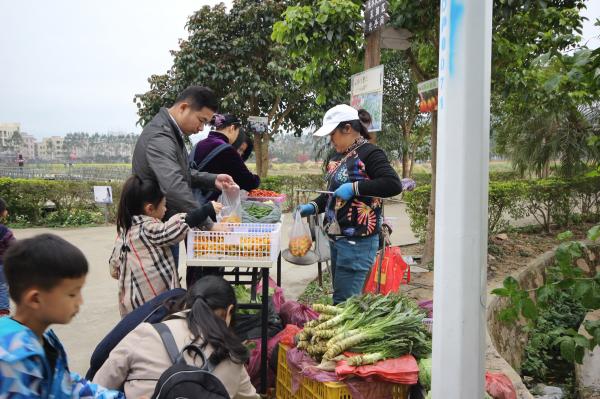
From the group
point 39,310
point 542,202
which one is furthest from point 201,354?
point 542,202

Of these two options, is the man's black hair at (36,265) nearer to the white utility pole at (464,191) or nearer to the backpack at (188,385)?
the backpack at (188,385)

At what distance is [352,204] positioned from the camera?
344 cm

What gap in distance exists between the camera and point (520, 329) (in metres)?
6.00

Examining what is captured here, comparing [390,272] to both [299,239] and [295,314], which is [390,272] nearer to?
[299,239]

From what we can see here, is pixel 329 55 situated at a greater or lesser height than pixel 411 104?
lesser

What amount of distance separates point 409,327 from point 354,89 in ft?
9.70

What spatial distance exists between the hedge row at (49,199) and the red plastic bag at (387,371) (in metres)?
10.7

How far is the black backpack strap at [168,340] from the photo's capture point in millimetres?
2072

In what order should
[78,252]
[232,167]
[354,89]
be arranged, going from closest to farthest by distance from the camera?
1. [78,252]
2. [232,167]
3. [354,89]

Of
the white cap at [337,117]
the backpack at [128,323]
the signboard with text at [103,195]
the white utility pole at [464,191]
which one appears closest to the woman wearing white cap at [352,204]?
the white cap at [337,117]

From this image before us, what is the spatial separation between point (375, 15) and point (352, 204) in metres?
2.52

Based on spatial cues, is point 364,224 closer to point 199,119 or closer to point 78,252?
point 199,119

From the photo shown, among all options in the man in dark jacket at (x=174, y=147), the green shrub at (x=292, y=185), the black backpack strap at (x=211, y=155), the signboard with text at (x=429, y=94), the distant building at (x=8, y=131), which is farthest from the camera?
the distant building at (x=8, y=131)

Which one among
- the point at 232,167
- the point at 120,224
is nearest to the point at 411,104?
the point at 232,167
